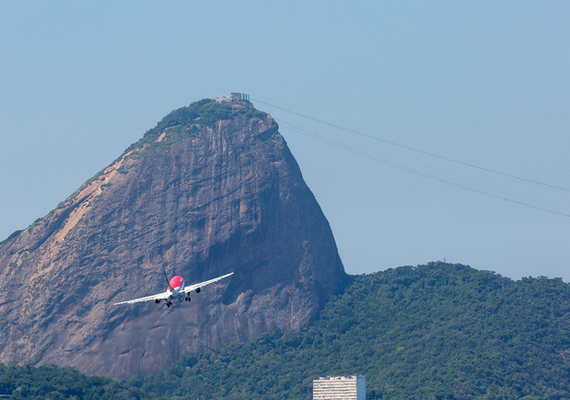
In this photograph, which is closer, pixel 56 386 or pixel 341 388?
pixel 56 386

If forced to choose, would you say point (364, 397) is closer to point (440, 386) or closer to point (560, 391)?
point (440, 386)

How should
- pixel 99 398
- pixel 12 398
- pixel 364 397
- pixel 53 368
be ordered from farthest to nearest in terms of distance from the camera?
pixel 364 397
pixel 53 368
pixel 99 398
pixel 12 398

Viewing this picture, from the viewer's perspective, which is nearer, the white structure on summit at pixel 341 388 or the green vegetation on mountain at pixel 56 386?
the green vegetation on mountain at pixel 56 386

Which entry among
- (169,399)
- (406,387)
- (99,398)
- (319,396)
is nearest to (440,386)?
(406,387)

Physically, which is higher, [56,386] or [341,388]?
[56,386]
